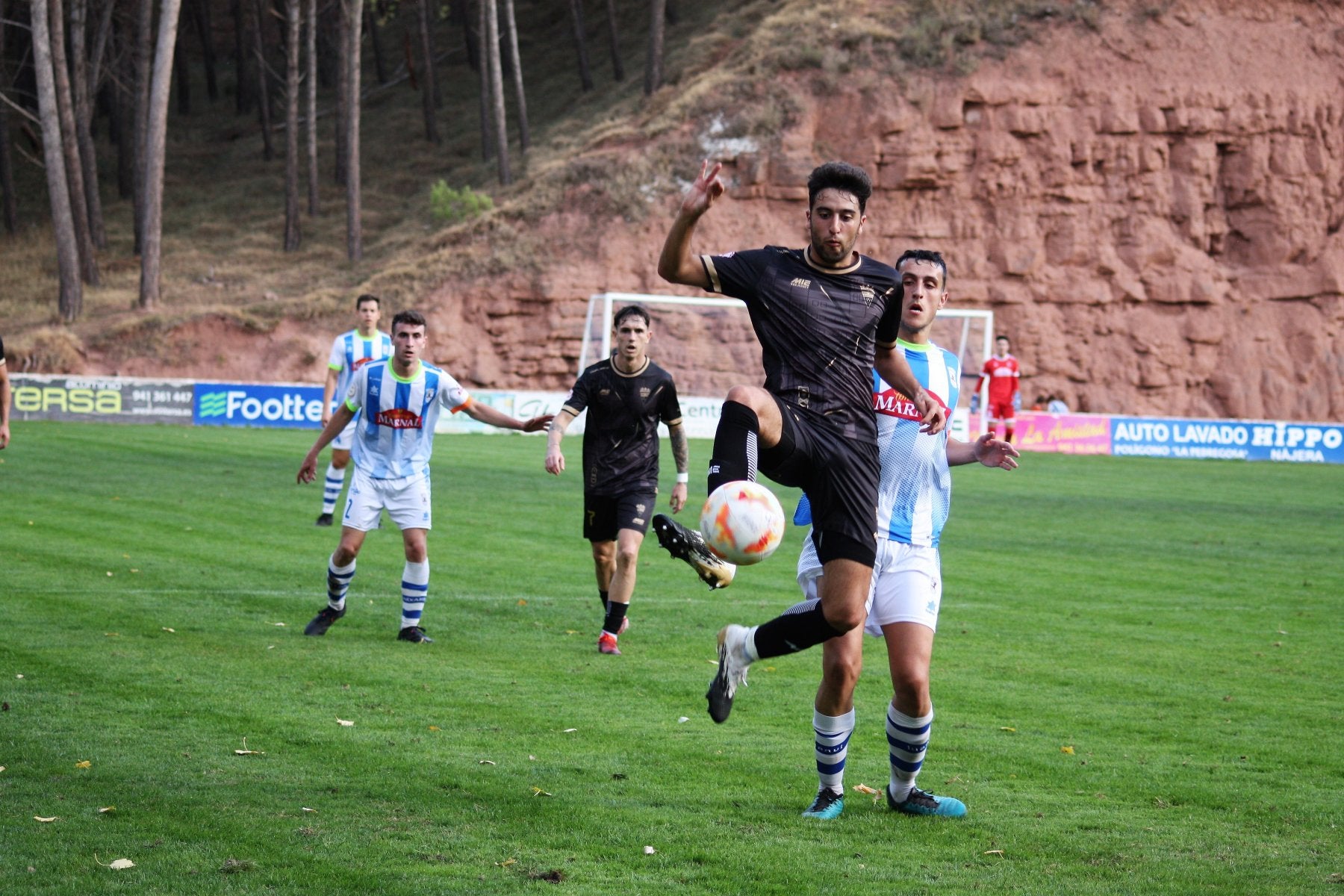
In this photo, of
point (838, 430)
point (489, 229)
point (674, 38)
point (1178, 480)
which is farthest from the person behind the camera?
point (674, 38)

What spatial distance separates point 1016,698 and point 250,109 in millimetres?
66073

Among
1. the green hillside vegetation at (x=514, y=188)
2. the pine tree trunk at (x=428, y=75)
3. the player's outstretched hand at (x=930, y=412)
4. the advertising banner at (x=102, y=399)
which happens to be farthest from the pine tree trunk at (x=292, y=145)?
the player's outstretched hand at (x=930, y=412)

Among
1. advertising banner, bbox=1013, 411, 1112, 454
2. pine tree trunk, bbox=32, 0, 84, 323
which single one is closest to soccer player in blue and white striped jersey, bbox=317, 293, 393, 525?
advertising banner, bbox=1013, 411, 1112, 454

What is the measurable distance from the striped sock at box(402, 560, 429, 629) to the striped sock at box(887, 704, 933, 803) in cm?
454

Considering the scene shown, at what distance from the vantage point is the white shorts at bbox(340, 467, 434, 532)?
9.67 meters

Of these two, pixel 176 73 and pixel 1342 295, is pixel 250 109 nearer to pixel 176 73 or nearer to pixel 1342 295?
pixel 176 73

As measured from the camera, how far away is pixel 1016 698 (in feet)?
27.1

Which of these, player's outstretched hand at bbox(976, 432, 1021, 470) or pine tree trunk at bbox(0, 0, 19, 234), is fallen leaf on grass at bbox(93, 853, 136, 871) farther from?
pine tree trunk at bbox(0, 0, 19, 234)

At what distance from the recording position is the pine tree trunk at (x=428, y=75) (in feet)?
185

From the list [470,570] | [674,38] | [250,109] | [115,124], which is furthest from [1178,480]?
[250,109]

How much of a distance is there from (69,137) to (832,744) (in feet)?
135

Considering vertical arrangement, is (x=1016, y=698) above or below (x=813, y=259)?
below

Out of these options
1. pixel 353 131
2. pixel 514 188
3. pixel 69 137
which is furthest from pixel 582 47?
pixel 69 137

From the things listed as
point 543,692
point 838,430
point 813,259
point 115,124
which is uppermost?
point 115,124
